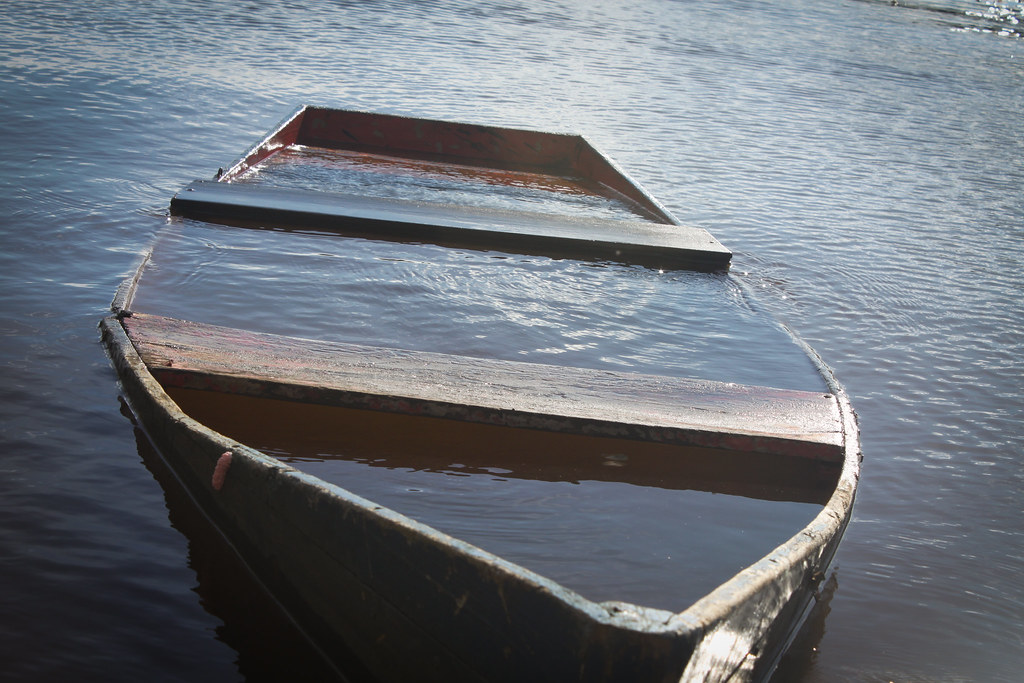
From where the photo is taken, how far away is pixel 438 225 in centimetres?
456

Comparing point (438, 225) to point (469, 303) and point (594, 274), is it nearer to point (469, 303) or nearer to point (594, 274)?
point (469, 303)

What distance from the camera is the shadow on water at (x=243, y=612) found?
6.59 ft

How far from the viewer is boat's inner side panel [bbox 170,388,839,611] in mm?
2350

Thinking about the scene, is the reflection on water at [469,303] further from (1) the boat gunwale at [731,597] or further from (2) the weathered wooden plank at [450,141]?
(2) the weathered wooden plank at [450,141]

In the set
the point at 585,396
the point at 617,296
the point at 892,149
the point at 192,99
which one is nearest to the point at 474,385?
the point at 585,396

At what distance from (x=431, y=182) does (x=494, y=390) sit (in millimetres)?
3612

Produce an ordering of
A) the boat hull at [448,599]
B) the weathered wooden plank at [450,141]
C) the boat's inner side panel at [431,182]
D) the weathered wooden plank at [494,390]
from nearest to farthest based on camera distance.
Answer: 1. the boat hull at [448,599]
2. the weathered wooden plank at [494,390]
3. the boat's inner side panel at [431,182]
4. the weathered wooden plank at [450,141]

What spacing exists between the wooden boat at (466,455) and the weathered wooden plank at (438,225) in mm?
12

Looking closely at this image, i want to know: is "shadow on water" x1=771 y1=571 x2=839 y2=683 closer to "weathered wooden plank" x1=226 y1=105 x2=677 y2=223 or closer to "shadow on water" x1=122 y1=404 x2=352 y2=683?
"shadow on water" x1=122 y1=404 x2=352 y2=683

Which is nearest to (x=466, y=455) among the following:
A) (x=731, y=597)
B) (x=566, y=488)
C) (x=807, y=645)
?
(x=566, y=488)

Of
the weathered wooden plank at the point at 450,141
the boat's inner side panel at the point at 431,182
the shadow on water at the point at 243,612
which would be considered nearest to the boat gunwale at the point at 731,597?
the shadow on water at the point at 243,612

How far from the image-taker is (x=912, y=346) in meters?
4.54

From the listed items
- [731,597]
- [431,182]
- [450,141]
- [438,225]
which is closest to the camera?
[731,597]

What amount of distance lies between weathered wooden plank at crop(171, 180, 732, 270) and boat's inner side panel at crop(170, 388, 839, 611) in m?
1.81
